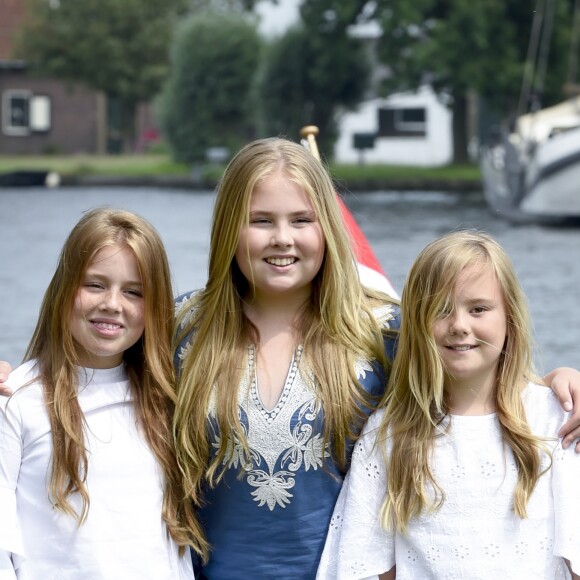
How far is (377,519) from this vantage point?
9.03ft

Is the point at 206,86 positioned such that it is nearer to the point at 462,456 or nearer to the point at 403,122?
the point at 403,122

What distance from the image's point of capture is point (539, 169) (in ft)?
67.4

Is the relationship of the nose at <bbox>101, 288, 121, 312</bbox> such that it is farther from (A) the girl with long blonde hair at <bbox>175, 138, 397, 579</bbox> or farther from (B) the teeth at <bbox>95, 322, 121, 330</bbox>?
(A) the girl with long blonde hair at <bbox>175, 138, 397, 579</bbox>

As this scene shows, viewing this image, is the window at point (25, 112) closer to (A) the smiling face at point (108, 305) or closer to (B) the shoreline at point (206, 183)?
(B) the shoreline at point (206, 183)

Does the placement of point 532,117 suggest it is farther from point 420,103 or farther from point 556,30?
point 420,103

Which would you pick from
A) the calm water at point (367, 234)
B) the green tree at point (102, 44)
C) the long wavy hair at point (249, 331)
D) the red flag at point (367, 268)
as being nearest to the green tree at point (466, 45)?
the calm water at point (367, 234)

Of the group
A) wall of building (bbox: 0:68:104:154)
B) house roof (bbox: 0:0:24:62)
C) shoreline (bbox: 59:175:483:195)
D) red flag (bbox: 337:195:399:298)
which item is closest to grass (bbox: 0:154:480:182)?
shoreline (bbox: 59:175:483:195)

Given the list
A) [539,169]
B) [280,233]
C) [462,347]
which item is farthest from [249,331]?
[539,169]

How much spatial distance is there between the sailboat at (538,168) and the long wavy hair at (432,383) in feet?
56.9

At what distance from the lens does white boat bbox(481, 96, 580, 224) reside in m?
20.2

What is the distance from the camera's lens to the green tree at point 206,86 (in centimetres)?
3506

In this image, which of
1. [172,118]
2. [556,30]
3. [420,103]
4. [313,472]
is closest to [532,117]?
[556,30]

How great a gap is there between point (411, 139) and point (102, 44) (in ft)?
34.4

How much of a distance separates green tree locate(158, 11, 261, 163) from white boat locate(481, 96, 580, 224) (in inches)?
468
